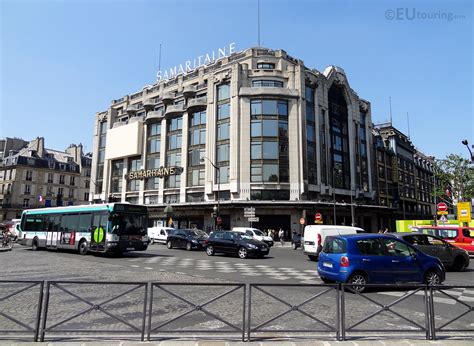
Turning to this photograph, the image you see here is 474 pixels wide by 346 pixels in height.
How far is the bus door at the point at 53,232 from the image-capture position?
72.0ft

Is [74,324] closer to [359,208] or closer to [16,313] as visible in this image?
[16,313]

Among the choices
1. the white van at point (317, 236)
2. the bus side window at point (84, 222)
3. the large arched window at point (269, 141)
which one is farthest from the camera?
the large arched window at point (269, 141)

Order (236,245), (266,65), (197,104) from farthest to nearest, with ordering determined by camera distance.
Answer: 1. (197,104)
2. (266,65)
3. (236,245)

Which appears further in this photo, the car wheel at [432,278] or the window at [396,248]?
the car wheel at [432,278]

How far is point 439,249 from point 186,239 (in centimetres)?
1717

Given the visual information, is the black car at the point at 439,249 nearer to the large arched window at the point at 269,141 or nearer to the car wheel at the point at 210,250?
the car wheel at the point at 210,250

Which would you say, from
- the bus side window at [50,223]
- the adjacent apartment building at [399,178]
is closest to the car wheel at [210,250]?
the bus side window at [50,223]

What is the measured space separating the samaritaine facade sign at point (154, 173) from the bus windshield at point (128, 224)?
29229 millimetres

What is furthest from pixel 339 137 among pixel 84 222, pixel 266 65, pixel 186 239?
pixel 84 222

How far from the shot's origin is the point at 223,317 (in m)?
5.49

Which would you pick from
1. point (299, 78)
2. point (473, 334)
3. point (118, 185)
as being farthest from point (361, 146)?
point (473, 334)

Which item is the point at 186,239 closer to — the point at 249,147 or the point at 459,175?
the point at 249,147

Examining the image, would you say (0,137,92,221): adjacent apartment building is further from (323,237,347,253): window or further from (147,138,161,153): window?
(323,237,347,253): window

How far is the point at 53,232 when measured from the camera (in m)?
22.3
